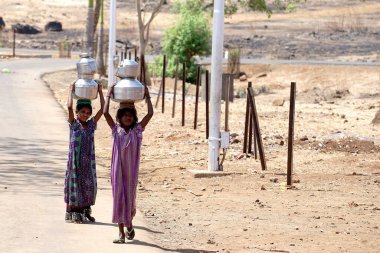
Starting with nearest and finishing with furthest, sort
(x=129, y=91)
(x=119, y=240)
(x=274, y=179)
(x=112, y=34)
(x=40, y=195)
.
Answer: (x=129, y=91), (x=119, y=240), (x=40, y=195), (x=274, y=179), (x=112, y=34)

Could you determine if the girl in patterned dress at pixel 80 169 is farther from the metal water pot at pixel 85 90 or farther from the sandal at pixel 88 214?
the metal water pot at pixel 85 90

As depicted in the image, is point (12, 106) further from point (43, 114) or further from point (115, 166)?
point (115, 166)

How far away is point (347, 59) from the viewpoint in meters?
58.7

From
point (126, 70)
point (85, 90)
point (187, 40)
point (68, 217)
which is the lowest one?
point (68, 217)

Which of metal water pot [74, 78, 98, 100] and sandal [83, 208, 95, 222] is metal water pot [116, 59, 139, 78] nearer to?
metal water pot [74, 78, 98, 100]

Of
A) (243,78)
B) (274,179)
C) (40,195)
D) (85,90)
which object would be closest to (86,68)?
(85,90)

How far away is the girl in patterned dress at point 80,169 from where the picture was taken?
39.0ft

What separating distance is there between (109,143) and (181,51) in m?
25.9

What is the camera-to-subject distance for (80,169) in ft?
39.2

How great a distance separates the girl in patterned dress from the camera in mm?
11891

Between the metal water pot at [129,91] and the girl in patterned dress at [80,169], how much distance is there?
122cm

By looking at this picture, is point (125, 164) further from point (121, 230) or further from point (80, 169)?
point (80, 169)

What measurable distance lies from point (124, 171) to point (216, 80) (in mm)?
6343

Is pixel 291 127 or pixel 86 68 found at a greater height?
pixel 86 68
